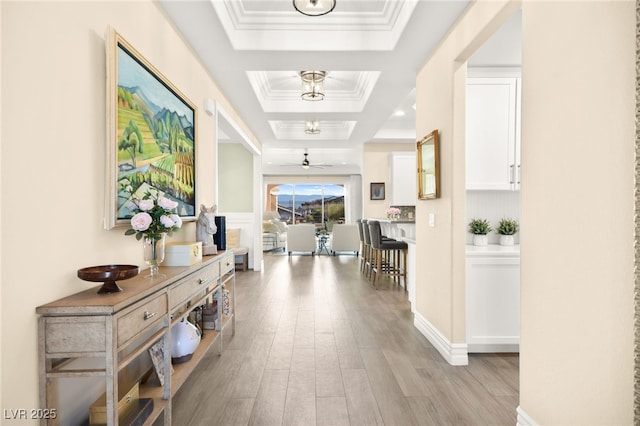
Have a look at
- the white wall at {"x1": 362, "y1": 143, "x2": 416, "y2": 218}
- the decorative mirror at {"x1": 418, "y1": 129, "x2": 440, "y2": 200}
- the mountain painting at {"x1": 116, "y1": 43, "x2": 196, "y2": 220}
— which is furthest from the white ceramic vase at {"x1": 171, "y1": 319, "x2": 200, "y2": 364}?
the white wall at {"x1": 362, "y1": 143, "x2": 416, "y2": 218}

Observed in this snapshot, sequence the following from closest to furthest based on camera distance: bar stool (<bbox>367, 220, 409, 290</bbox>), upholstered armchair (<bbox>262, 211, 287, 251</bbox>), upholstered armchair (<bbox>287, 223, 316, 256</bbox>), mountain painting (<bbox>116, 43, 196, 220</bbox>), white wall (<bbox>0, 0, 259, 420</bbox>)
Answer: white wall (<bbox>0, 0, 259, 420</bbox>), mountain painting (<bbox>116, 43, 196, 220</bbox>), bar stool (<bbox>367, 220, 409, 290</bbox>), upholstered armchair (<bbox>287, 223, 316, 256</bbox>), upholstered armchair (<bbox>262, 211, 287, 251</bbox>)

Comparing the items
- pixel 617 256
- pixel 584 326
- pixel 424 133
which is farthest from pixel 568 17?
pixel 424 133

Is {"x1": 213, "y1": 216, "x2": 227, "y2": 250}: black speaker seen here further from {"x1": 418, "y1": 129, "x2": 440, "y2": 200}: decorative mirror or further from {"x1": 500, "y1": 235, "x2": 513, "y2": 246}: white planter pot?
{"x1": 500, "y1": 235, "x2": 513, "y2": 246}: white planter pot

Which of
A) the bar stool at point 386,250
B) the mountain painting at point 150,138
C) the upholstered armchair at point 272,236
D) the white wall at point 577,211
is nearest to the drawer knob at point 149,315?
the mountain painting at point 150,138

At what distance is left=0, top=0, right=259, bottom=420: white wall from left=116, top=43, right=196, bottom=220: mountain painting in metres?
0.12

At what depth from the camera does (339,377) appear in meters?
2.58

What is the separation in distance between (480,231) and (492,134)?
2.80ft

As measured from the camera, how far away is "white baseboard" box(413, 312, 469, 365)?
111 inches

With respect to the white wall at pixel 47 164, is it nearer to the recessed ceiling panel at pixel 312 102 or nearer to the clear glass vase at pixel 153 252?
the clear glass vase at pixel 153 252

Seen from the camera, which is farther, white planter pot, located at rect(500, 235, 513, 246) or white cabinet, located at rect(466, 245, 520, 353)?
white planter pot, located at rect(500, 235, 513, 246)

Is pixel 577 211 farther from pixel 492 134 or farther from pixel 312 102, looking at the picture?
pixel 312 102

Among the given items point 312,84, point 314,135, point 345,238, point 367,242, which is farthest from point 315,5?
point 345,238

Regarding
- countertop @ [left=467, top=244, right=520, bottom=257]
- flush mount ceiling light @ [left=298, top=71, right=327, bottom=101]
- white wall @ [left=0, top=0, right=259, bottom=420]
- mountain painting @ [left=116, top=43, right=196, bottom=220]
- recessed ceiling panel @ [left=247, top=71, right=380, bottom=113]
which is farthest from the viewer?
recessed ceiling panel @ [left=247, top=71, right=380, bottom=113]

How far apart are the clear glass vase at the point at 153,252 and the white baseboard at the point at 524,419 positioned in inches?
78.9
